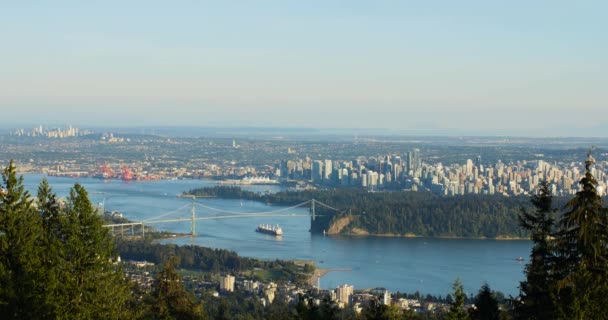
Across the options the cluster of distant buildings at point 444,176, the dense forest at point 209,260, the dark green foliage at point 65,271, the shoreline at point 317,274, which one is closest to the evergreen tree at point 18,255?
the dark green foliage at point 65,271

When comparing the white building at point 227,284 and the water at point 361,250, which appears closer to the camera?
the white building at point 227,284

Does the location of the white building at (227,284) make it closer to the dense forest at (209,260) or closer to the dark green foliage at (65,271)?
the dense forest at (209,260)

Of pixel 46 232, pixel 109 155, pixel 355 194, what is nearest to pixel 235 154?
Result: pixel 109 155

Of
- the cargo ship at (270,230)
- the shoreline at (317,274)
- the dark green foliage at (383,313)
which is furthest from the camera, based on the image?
the cargo ship at (270,230)

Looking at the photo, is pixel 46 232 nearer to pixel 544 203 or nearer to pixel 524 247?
pixel 544 203

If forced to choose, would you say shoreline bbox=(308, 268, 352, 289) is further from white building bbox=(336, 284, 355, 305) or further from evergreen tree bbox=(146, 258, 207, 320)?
evergreen tree bbox=(146, 258, 207, 320)

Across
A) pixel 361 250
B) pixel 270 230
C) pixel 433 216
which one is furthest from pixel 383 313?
pixel 433 216
